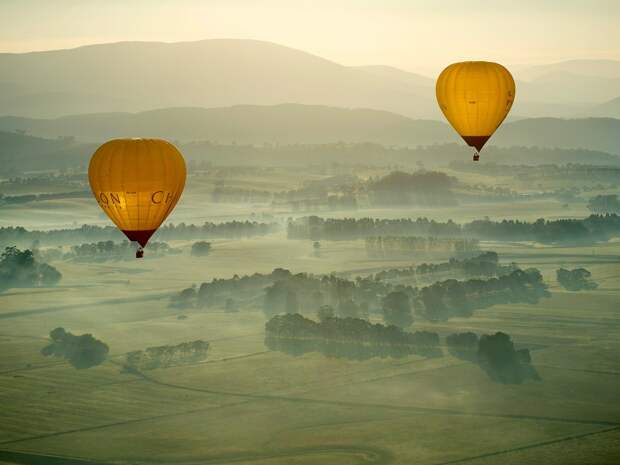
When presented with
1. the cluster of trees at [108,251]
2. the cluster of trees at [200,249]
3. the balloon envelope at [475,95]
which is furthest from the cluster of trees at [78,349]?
the cluster of trees at [200,249]

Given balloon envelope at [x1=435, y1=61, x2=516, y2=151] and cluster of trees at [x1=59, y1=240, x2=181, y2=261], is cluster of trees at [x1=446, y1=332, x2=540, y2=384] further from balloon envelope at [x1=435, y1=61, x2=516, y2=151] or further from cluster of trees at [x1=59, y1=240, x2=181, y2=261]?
cluster of trees at [x1=59, y1=240, x2=181, y2=261]

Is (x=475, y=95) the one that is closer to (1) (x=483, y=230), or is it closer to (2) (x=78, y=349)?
(2) (x=78, y=349)

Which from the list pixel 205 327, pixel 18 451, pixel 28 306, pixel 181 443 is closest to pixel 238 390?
pixel 181 443

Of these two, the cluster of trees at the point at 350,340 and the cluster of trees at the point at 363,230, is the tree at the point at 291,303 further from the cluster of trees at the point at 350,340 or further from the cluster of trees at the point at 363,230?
the cluster of trees at the point at 363,230

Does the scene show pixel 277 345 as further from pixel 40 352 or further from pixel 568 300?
pixel 568 300

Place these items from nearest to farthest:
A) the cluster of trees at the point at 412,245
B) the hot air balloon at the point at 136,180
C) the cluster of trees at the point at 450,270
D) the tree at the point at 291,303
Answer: the hot air balloon at the point at 136,180, the tree at the point at 291,303, the cluster of trees at the point at 450,270, the cluster of trees at the point at 412,245
